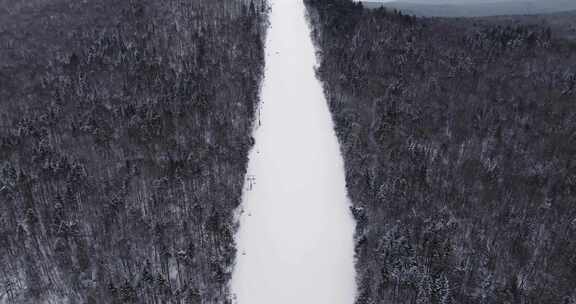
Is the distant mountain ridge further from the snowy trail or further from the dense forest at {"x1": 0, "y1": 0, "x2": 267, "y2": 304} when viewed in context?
the snowy trail

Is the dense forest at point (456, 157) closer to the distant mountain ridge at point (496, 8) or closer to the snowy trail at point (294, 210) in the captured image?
the snowy trail at point (294, 210)

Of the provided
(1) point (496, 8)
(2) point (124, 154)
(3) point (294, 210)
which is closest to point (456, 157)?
(3) point (294, 210)

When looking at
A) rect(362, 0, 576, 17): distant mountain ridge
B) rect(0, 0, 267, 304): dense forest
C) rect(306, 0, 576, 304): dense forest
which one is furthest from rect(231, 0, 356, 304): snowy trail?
rect(362, 0, 576, 17): distant mountain ridge

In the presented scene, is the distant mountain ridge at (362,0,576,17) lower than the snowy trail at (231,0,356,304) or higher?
higher

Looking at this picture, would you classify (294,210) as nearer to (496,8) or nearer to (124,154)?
(124,154)

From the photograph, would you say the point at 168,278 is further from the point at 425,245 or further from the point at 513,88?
the point at 513,88

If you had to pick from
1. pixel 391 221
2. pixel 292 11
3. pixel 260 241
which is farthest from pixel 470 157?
pixel 292 11
